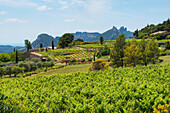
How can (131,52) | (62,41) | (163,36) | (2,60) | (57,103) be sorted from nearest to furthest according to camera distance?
(57,103) < (131,52) < (2,60) < (163,36) < (62,41)

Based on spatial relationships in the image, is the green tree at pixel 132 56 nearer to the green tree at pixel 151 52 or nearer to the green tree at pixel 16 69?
the green tree at pixel 151 52

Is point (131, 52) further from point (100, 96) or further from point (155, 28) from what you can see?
point (155, 28)

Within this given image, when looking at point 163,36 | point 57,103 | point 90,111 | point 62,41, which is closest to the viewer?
point 90,111

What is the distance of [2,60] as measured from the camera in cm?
8400

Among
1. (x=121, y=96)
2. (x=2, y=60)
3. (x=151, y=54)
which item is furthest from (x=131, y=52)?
(x=2, y=60)

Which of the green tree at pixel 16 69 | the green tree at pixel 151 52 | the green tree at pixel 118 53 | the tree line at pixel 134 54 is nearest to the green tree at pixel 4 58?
the green tree at pixel 16 69

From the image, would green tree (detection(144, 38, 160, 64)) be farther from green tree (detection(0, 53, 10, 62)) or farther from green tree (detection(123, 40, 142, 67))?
green tree (detection(0, 53, 10, 62))

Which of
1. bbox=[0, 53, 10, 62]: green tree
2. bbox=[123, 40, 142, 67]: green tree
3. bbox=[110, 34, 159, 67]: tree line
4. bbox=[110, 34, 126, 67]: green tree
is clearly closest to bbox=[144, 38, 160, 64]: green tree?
bbox=[110, 34, 159, 67]: tree line

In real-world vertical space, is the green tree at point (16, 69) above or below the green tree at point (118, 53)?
below

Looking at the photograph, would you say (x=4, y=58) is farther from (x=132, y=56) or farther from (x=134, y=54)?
(x=134, y=54)

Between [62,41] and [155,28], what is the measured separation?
81875 mm

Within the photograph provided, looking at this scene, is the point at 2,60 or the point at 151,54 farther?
the point at 2,60

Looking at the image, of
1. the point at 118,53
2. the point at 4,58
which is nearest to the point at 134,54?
the point at 118,53

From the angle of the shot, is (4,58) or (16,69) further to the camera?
(4,58)
